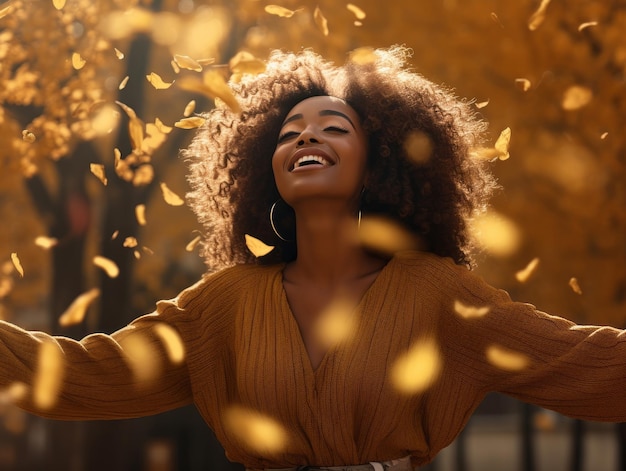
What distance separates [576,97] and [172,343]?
492 centimetres

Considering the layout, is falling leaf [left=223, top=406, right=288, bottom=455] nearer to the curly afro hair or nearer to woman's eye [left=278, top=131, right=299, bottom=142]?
the curly afro hair

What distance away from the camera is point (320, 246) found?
363 cm

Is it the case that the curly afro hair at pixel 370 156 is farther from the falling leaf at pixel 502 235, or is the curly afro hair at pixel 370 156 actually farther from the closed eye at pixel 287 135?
the falling leaf at pixel 502 235

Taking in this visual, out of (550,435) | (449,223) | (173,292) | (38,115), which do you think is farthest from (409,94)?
(550,435)

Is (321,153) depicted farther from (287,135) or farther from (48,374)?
(48,374)

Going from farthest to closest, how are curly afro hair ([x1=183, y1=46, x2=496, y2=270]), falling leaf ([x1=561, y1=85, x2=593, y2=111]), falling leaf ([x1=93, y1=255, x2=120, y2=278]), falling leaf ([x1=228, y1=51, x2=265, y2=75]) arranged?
falling leaf ([x1=93, y1=255, x2=120, y2=278])
falling leaf ([x1=561, y1=85, x2=593, y2=111])
falling leaf ([x1=228, y1=51, x2=265, y2=75])
curly afro hair ([x1=183, y1=46, x2=496, y2=270])

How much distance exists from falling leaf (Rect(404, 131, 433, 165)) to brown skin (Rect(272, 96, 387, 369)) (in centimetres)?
19

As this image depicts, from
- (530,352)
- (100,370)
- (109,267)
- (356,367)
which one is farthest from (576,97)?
(100,370)

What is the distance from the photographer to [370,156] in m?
3.79

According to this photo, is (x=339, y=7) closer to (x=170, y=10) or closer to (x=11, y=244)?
(x=170, y=10)

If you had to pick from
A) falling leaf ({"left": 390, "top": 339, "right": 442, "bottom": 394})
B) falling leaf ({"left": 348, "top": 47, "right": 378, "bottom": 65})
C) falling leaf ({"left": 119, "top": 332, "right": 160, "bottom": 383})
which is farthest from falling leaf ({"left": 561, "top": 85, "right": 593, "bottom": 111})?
falling leaf ({"left": 119, "top": 332, "right": 160, "bottom": 383})

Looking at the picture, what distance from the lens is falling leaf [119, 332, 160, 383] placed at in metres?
→ 3.53

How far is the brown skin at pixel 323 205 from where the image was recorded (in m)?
3.53

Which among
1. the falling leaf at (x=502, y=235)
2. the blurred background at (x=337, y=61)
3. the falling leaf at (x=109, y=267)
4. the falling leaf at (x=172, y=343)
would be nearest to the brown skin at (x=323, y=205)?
the falling leaf at (x=172, y=343)
